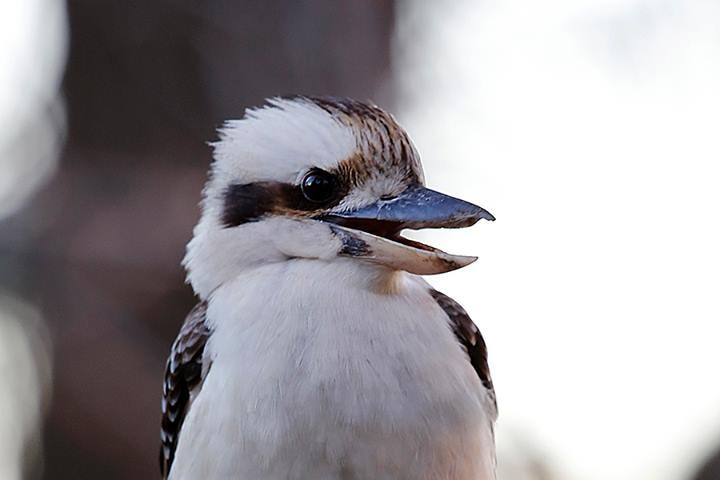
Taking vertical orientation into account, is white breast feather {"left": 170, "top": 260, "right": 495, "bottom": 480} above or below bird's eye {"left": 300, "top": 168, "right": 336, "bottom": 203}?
below

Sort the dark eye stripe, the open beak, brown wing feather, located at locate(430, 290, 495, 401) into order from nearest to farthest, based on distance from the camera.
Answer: the open beak < the dark eye stripe < brown wing feather, located at locate(430, 290, 495, 401)

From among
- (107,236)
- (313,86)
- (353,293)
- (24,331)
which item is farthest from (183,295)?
(353,293)

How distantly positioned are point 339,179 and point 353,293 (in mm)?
173

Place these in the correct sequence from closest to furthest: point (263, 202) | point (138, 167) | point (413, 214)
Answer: point (413, 214) → point (263, 202) → point (138, 167)

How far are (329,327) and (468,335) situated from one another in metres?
0.28

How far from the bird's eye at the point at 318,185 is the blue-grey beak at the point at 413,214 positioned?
0.03 metres

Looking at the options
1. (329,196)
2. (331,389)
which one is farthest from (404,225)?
(331,389)

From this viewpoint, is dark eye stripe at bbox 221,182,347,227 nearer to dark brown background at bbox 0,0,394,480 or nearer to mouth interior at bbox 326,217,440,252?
mouth interior at bbox 326,217,440,252

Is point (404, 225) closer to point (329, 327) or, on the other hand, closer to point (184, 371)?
point (329, 327)

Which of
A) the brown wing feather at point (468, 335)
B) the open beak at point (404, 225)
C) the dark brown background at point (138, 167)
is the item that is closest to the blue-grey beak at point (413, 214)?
the open beak at point (404, 225)

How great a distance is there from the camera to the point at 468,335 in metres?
1.91

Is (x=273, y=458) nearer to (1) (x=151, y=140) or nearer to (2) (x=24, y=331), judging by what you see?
(1) (x=151, y=140)

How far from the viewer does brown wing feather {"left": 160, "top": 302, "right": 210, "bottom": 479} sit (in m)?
1.88

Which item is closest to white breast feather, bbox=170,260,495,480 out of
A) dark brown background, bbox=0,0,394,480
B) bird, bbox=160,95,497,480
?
bird, bbox=160,95,497,480
